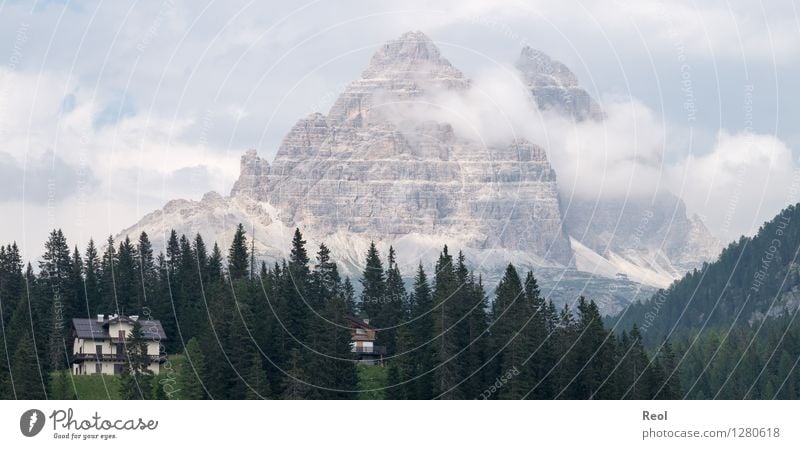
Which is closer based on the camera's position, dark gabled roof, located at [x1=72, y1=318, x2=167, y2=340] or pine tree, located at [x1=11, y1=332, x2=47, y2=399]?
pine tree, located at [x1=11, y1=332, x2=47, y2=399]

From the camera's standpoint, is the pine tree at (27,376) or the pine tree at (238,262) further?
the pine tree at (238,262)

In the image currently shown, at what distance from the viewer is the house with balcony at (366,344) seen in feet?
565

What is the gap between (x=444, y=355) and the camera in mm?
144375

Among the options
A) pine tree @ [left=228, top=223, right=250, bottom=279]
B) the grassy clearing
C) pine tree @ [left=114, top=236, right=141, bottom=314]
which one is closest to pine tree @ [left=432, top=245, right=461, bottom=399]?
the grassy clearing

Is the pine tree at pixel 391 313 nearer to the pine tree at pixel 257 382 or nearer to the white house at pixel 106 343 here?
the white house at pixel 106 343

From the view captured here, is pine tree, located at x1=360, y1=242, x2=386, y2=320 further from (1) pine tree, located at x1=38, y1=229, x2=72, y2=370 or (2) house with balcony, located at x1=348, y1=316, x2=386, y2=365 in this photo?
(1) pine tree, located at x1=38, y1=229, x2=72, y2=370

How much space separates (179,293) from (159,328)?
14.7 m
